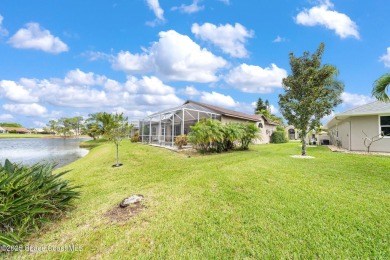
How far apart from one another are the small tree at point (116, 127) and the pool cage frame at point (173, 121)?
594cm

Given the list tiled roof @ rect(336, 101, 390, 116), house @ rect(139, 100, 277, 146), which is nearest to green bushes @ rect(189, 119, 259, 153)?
house @ rect(139, 100, 277, 146)

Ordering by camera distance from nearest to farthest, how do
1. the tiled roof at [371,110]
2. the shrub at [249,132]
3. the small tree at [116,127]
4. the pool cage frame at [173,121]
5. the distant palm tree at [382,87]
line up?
the distant palm tree at [382,87]
the small tree at [116,127]
the tiled roof at [371,110]
the shrub at [249,132]
the pool cage frame at [173,121]

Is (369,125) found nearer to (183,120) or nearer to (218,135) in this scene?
(218,135)

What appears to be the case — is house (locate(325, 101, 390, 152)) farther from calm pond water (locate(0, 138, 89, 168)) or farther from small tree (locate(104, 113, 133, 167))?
calm pond water (locate(0, 138, 89, 168))

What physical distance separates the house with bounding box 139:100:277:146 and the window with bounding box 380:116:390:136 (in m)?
7.93

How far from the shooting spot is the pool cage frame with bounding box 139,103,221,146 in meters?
18.4

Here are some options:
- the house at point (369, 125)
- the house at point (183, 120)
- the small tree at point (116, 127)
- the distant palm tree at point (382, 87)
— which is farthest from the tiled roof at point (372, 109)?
the small tree at point (116, 127)

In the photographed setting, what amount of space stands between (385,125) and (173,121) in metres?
15.6

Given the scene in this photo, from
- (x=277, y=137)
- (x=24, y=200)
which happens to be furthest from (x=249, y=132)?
(x=277, y=137)

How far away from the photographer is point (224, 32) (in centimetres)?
1402

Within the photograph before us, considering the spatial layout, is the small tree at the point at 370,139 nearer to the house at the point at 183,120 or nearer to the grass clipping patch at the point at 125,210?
the house at the point at 183,120

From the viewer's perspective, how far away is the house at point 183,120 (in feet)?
62.0

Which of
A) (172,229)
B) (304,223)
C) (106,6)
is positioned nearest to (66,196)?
(172,229)

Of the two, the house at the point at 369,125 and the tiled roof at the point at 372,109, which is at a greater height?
the tiled roof at the point at 372,109
